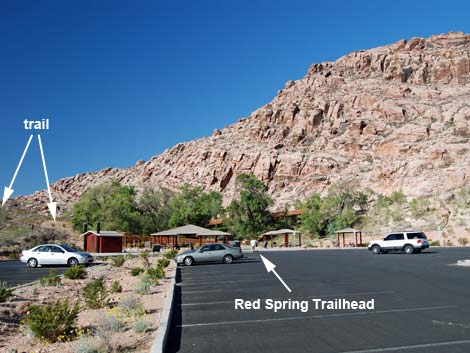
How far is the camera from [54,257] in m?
26.8

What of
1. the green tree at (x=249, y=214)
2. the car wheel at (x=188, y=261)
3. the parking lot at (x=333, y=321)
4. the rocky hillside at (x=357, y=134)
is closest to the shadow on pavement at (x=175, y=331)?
the parking lot at (x=333, y=321)

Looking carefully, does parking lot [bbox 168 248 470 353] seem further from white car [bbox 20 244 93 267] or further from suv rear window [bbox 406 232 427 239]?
suv rear window [bbox 406 232 427 239]

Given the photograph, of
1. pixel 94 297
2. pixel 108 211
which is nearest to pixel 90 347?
pixel 94 297

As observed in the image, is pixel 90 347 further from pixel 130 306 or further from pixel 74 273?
pixel 74 273

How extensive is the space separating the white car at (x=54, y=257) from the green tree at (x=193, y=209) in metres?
42.0

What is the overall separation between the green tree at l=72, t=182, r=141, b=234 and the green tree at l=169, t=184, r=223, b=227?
20.9 feet

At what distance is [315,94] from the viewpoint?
129625 millimetres

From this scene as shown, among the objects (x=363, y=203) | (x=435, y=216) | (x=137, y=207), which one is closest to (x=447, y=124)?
(x=363, y=203)

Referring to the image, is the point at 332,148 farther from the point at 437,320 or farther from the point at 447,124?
the point at 437,320

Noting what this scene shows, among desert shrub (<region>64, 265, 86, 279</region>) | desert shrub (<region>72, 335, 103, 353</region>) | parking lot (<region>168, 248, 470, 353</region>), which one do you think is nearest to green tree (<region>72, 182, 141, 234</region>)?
desert shrub (<region>64, 265, 86, 279</region>)

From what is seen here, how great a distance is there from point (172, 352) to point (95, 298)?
5.36 meters

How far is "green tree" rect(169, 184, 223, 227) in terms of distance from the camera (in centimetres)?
7019

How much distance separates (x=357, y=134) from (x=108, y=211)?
6626 cm

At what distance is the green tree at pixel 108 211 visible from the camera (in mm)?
63531
